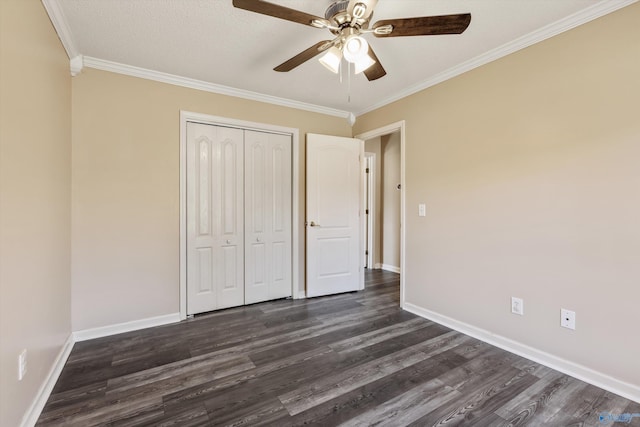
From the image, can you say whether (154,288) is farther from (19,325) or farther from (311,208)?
(311,208)

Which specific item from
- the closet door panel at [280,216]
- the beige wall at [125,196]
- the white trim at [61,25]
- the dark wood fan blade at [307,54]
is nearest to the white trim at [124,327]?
the beige wall at [125,196]

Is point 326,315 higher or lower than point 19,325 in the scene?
lower

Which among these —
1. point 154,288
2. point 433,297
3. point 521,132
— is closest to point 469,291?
point 433,297

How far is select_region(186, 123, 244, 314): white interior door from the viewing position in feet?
9.89

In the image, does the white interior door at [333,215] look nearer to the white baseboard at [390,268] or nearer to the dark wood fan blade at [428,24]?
the white baseboard at [390,268]

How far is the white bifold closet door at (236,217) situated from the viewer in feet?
9.98

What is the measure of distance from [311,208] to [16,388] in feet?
9.10

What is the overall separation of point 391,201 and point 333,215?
189 centimetres

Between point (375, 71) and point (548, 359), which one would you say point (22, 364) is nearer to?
point (375, 71)

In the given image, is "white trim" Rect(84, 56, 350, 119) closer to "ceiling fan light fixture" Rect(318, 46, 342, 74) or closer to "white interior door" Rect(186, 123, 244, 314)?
"white interior door" Rect(186, 123, 244, 314)

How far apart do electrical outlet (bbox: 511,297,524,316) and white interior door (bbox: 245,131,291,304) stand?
7.70 ft

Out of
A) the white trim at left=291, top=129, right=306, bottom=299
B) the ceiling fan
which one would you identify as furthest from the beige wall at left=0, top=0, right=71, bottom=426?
the white trim at left=291, top=129, right=306, bottom=299

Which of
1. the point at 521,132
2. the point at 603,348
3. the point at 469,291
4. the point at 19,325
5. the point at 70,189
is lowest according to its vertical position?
the point at 603,348

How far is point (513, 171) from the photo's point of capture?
2.31 metres
